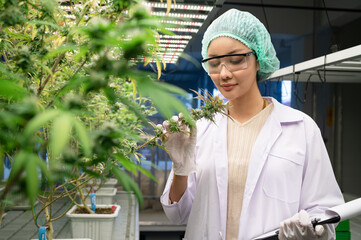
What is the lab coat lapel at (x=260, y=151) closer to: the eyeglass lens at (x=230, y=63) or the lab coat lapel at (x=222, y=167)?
the lab coat lapel at (x=222, y=167)

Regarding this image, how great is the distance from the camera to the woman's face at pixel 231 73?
1237 millimetres

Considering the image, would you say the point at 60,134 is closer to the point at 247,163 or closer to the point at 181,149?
the point at 181,149

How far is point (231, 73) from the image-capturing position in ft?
4.04

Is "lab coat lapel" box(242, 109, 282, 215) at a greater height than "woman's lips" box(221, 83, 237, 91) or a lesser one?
lesser

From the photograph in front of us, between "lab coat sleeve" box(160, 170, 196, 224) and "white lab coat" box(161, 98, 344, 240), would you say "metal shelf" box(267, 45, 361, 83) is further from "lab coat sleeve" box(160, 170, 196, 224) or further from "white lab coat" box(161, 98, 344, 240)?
"lab coat sleeve" box(160, 170, 196, 224)

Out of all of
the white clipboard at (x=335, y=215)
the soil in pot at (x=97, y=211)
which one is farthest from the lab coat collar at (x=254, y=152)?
the soil in pot at (x=97, y=211)

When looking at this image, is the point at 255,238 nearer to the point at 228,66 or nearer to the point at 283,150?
the point at 283,150

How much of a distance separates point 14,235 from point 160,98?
2458 millimetres

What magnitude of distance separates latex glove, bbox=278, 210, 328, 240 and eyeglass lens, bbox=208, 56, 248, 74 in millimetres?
547

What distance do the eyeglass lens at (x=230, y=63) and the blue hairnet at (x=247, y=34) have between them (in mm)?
112

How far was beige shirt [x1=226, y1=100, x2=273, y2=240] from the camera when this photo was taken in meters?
1.33

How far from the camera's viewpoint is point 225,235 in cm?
133

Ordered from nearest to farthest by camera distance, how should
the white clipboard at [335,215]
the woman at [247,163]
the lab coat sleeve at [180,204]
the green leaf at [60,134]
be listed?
the green leaf at [60,134] → the white clipboard at [335,215] → the woman at [247,163] → the lab coat sleeve at [180,204]

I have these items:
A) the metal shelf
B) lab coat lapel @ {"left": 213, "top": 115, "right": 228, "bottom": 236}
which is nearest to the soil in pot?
lab coat lapel @ {"left": 213, "top": 115, "right": 228, "bottom": 236}
